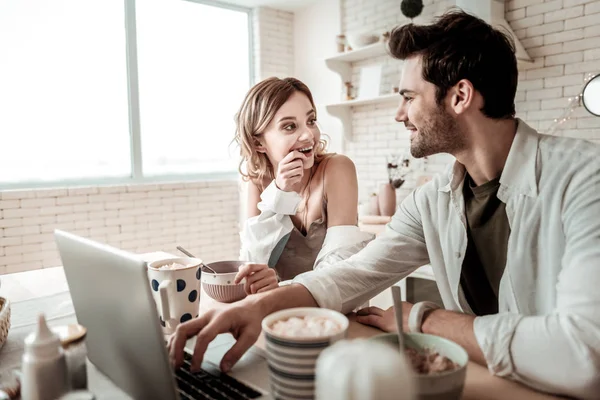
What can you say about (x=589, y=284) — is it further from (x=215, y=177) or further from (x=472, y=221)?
(x=215, y=177)

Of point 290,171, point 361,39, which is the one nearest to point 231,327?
point 290,171

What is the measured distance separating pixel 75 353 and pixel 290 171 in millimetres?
1199

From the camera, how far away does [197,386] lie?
80cm

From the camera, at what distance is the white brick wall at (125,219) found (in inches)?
146

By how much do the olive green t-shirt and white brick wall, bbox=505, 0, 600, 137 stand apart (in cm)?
209

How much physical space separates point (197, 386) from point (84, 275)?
273 mm

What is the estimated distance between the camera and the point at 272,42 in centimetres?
506

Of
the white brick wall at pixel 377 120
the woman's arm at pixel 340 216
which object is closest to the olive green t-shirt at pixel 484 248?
the woman's arm at pixel 340 216

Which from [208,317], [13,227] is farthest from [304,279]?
[13,227]

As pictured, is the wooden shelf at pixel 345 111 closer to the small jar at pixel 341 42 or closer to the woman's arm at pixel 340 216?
the small jar at pixel 341 42

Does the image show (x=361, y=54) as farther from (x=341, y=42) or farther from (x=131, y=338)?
(x=131, y=338)

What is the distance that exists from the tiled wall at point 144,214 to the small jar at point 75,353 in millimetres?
3496

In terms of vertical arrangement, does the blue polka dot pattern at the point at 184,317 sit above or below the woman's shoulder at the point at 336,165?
below

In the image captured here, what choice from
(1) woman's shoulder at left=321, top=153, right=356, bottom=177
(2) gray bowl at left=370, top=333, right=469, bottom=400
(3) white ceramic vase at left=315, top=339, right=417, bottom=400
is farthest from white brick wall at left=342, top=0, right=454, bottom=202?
(3) white ceramic vase at left=315, top=339, right=417, bottom=400
